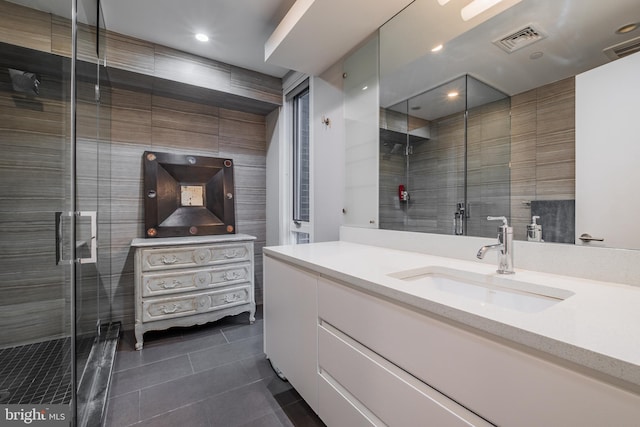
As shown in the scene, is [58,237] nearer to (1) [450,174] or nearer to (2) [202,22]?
(2) [202,22]

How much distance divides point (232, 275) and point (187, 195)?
3.16 feet

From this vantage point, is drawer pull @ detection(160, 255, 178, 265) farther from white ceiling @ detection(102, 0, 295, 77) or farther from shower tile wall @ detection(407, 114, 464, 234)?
shower tile wall @ detection(407, 114, 464, 234)

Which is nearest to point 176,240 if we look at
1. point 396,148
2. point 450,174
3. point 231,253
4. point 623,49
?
point 231,253

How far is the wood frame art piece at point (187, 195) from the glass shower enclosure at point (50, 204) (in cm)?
63

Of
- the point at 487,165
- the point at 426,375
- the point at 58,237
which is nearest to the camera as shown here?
the point at 426,375

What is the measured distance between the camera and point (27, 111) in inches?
68.0

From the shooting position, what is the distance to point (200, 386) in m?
1.74

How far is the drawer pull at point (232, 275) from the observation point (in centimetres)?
259

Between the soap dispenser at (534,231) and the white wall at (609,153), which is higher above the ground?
the white wall at (609,153)

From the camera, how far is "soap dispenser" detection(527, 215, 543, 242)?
1.09 meters

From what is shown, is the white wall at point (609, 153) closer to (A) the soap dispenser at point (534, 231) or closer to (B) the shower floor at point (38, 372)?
(A) the soap dispenser at point (534, 231)

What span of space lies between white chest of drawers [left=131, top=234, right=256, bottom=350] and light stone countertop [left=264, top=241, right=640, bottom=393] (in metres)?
1.63

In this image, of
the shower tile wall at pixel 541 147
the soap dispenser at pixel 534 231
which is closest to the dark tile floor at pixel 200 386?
the soap dispenser at pixel 534 231

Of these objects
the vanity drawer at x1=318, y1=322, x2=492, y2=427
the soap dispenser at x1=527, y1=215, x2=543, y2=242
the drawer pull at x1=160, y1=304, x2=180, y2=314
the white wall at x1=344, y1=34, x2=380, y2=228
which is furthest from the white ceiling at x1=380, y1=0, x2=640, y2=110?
the drawer pull at x1=160, y1=304, x2=180, y2=314
